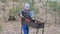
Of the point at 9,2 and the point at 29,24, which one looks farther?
the point at 9,2

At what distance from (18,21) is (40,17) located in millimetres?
1031

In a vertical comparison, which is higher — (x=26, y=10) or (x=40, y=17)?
(x=26, y=10)

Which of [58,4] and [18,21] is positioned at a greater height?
[58,4]

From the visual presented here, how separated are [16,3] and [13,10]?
1.40 m

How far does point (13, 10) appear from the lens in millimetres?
9266

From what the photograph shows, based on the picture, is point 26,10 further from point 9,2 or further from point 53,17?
point 9,2

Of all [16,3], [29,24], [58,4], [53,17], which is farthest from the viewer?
[16,3]

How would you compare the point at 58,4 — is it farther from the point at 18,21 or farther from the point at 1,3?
the point at 1,3

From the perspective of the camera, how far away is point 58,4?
897 centimetres

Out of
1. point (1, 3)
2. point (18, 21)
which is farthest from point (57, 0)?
point (1, 3)

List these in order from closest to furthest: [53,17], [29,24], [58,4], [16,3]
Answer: [29,24], [58,4], [53,17], [16,3]

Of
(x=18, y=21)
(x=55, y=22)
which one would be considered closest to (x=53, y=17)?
(x=55, y=22)

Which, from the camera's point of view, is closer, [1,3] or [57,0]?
[57,0]

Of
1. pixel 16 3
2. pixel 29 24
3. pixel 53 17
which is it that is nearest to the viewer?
pixel 29 24
